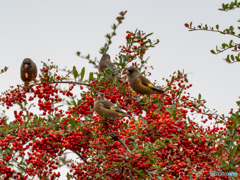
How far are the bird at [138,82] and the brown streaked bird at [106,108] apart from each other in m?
0.83

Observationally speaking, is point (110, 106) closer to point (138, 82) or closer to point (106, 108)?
point (106, 108)

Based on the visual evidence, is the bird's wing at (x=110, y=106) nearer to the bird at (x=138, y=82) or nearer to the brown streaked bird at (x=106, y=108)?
the brown streaked bird at (x=106, y=108)

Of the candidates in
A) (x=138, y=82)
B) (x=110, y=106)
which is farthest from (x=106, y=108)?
(x=138, y=82)

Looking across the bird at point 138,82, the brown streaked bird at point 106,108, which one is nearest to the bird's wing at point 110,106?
the brown streaked bird at point 106,108

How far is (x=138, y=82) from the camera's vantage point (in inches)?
246

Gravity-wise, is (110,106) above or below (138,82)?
below

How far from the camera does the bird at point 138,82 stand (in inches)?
245

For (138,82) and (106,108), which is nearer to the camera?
(106,108)

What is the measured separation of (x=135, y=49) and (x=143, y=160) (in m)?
2.32

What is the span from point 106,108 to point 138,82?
1.04 metres

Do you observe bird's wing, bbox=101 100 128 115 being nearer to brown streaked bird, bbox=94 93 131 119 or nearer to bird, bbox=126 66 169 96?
brown streaked bird, bbox=94 93 131 119

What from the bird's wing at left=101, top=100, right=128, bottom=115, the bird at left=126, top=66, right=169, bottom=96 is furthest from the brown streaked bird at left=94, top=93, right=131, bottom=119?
the bird at left=126, top=66, right=169, bottom=96

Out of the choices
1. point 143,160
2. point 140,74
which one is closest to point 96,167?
point 143,160

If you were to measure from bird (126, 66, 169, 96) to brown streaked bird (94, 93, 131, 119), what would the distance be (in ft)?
2.72
